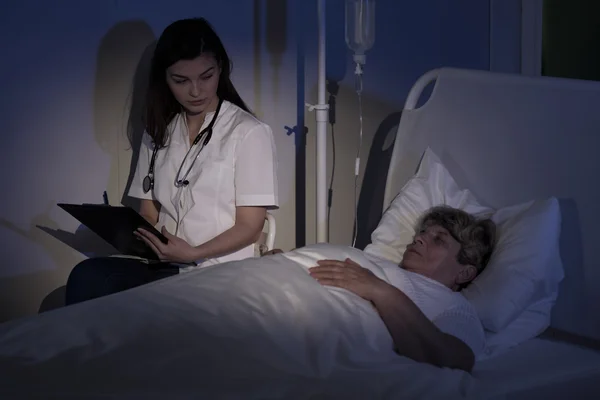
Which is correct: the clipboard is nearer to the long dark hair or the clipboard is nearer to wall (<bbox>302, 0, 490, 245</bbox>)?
the long dark hair

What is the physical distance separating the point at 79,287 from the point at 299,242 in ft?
3.23

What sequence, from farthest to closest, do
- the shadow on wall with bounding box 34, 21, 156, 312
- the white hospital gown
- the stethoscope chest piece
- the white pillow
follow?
the shadow on wall with bounding box 34, 21, 156, 312 < the stethoscope chest piece < the white pillow < the white hospital gown

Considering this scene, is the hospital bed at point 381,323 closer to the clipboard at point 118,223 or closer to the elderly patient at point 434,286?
the elderly patient at point 434,286

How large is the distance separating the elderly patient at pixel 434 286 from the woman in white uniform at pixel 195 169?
17.5 inches

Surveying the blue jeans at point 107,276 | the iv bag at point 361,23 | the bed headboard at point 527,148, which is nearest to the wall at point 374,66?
the iv bag at point 361,23

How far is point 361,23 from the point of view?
271 cm

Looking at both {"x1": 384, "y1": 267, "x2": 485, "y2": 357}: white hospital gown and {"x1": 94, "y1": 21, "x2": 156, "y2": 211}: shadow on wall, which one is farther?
{"x1": 94, "y1": 21, "x2": 156, "y2": 211}: shadow on wall

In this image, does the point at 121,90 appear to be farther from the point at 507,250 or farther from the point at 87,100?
the point at 507,250

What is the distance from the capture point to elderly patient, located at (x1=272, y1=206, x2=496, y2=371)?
176 centimetres

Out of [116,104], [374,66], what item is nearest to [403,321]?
[116,104]

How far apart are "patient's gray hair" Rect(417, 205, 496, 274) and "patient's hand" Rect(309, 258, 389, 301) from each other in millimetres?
326

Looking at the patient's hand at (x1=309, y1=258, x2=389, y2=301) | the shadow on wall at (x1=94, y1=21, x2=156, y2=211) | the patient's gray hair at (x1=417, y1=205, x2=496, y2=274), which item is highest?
the shadow on wall at (x1=94, y1=21, x2=156, y2=211)

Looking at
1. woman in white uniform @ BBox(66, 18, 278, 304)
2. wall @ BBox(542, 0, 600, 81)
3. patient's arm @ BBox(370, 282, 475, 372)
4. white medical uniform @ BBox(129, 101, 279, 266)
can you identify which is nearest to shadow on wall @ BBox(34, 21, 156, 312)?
woman in white uniform @ BBox(66, 18, 278, 304)

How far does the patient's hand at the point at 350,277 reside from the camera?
1.89 m
